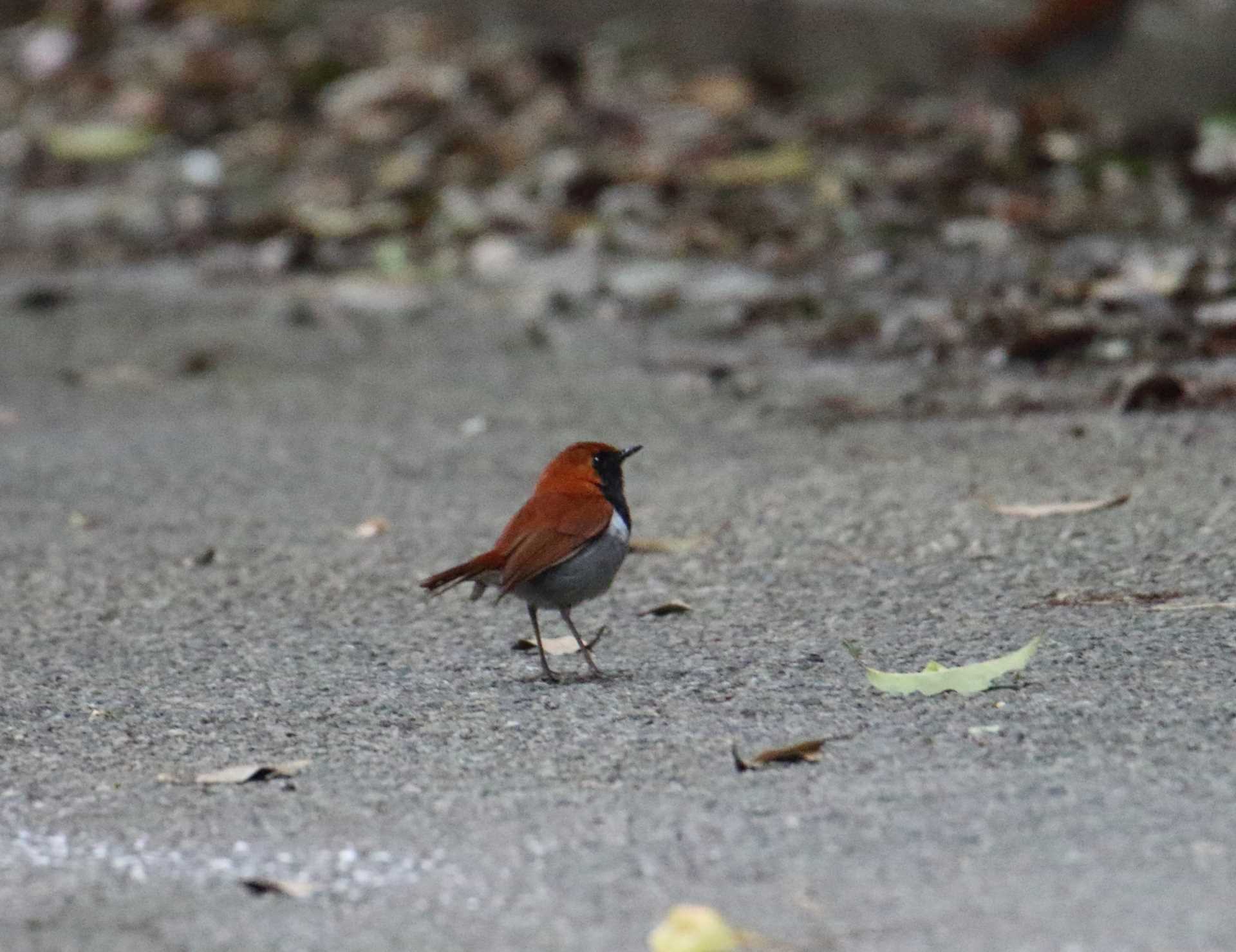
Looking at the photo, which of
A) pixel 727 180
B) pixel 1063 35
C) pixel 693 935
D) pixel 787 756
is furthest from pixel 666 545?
pixel 1063 35

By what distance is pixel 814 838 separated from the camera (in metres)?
3.27

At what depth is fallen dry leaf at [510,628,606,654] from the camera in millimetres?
4625

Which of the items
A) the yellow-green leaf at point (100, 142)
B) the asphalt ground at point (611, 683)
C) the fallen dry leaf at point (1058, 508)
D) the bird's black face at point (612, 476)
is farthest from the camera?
the yellow-green leaf at point (100, 142)

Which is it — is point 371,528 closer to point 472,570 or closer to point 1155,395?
Answer: point 472,570

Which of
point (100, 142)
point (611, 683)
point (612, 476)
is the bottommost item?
point (100, 142)

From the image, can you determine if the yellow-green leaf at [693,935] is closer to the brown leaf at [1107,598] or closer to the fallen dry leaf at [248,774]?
the fallen dry leaf at [248,774]

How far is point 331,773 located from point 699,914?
3.30 feet

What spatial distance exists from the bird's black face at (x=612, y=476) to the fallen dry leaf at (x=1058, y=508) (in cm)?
109

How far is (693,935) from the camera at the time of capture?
113 inches

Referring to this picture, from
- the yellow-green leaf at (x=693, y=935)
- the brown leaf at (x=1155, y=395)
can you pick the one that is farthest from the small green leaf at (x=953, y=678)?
the brown leaf at (x=1155, y=395)

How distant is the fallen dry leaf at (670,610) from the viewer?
4.82 m

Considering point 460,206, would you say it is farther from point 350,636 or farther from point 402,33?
point 350,636

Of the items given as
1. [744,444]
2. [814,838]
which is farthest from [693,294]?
[814,838]

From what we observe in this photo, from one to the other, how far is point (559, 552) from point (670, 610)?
553 mm
